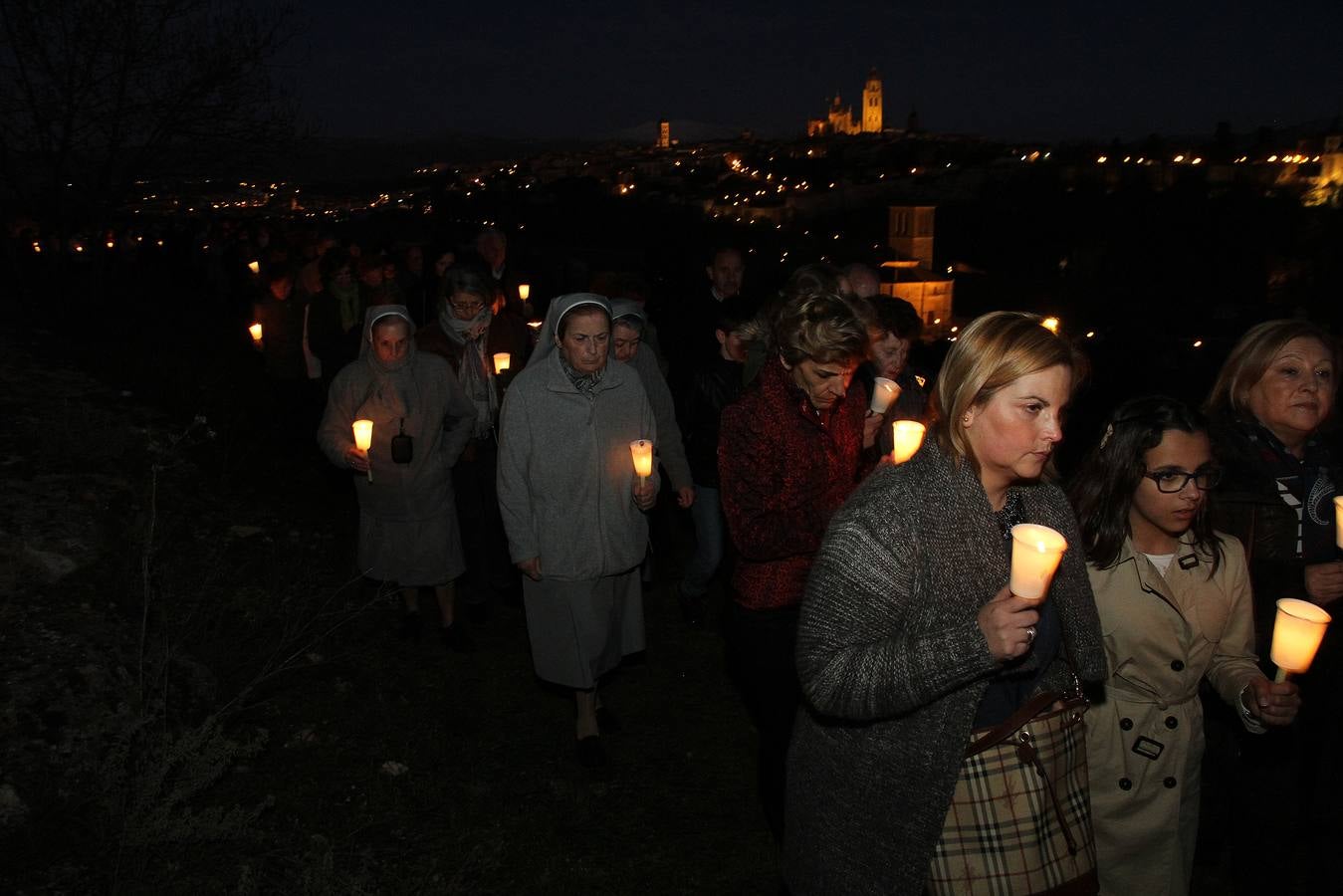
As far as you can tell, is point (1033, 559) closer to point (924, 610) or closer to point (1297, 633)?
point (924, 610)

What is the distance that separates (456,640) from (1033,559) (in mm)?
4502

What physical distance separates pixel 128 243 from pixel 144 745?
2282cm

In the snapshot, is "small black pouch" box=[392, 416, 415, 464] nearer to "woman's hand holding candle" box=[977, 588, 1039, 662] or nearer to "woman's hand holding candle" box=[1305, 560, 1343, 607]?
"woman's hand holding candle" box=[977, 588, 1039, 662]

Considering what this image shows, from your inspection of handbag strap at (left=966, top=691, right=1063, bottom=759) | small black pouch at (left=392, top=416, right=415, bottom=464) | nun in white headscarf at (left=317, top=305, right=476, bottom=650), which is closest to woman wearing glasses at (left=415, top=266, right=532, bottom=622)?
nun in white headscarf at (left=317, top=305, right=476, bottom=650)

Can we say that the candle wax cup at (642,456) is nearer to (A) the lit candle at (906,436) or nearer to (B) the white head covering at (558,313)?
(B) the white head covering at (558,313)

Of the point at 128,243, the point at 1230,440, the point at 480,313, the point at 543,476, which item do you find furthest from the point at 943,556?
the point at 128,243

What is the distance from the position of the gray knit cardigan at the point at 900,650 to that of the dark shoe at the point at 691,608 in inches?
153

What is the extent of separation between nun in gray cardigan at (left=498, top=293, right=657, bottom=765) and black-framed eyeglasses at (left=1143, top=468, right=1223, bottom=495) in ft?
7.37

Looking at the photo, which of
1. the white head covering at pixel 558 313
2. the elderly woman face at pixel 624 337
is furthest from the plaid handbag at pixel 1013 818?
the elderly woman face at pixel 624 337

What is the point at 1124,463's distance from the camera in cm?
289

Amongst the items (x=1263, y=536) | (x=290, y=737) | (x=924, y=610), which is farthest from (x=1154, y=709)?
(x=290, y=737)

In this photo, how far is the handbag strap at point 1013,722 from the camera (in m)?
2.23

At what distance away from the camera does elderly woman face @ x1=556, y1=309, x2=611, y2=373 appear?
4.26m

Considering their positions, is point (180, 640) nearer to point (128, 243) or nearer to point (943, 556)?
point (943, 556)
